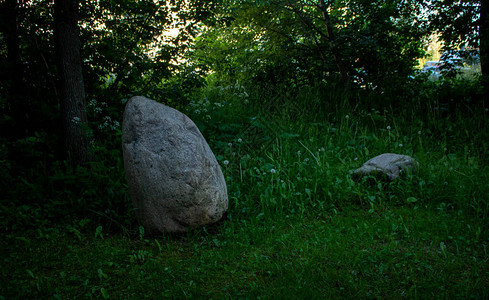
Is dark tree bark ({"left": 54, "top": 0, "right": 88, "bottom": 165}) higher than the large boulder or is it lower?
higher

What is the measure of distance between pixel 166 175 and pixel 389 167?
2.67 metres

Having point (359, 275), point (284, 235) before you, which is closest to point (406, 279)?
point (359, 275)

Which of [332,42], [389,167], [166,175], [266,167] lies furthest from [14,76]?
[332,42]

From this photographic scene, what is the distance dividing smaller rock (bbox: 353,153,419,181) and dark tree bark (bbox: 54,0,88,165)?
11.4ft

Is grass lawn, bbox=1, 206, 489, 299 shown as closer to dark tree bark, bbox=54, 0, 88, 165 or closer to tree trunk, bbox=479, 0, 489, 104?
dark tree bark, bbox=54, 0, 88, 165

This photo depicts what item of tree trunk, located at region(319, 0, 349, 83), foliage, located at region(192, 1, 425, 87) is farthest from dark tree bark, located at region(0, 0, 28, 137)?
tree trunk, located at region(319, 0, 349, 83)

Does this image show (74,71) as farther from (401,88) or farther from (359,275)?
(401,88)

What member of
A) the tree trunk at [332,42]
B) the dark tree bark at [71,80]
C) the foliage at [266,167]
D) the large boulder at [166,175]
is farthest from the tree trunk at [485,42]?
the dark tree bark at [71,80]

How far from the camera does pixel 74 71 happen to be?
4.23m

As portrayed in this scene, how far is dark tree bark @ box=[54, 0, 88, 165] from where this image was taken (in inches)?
161

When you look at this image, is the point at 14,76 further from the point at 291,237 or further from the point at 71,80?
the point at 291,237

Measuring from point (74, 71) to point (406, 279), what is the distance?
432 centimetres

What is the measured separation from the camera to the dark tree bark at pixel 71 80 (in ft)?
13.5

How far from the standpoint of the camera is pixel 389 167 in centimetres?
404
